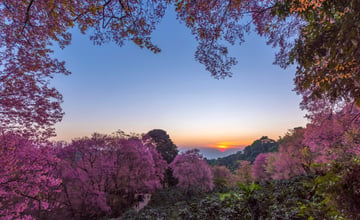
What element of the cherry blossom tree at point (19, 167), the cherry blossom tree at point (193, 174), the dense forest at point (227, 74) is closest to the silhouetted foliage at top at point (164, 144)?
the cherry blossom tree at point (193, 174)

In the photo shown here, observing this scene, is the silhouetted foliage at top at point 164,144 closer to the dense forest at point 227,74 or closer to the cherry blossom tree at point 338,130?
the dense forest at point 227,74

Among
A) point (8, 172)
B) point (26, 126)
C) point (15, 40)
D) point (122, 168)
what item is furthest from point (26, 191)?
point (122, 168)

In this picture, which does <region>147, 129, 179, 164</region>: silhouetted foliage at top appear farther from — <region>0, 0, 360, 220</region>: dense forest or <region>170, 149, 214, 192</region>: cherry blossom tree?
<region>0, 0, 360, 220</region>: dense forest

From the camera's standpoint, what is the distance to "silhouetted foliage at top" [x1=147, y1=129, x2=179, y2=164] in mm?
28062

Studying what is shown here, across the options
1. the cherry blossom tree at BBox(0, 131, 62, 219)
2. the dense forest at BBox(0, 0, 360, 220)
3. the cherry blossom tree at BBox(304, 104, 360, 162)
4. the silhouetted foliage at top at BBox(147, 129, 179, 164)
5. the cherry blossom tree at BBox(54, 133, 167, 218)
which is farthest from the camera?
the silhouetted foliage at top at BBox(147, 129, 179, 164)

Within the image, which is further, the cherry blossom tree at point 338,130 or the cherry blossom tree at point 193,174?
the cherry blossom tree at point 193,174

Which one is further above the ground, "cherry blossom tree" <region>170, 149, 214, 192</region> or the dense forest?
the dense forest

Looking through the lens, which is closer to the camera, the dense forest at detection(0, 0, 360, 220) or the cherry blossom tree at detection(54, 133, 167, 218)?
the dense forest at detection(0, 0, 360, 220)

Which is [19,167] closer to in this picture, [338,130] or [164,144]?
[338,130]

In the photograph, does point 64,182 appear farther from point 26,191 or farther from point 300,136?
point 300,136

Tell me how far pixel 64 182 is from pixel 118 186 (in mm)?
4836

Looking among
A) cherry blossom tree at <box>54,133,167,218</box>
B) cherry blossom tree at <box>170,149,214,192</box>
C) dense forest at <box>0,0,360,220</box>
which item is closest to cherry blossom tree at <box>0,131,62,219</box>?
dense forest at <box>0,0,360,220</box>

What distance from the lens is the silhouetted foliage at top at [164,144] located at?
28.1m

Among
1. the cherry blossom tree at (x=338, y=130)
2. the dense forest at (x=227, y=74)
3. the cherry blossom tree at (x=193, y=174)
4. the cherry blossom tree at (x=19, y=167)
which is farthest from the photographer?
the cherry blossom tree at (x=193, y=174)
